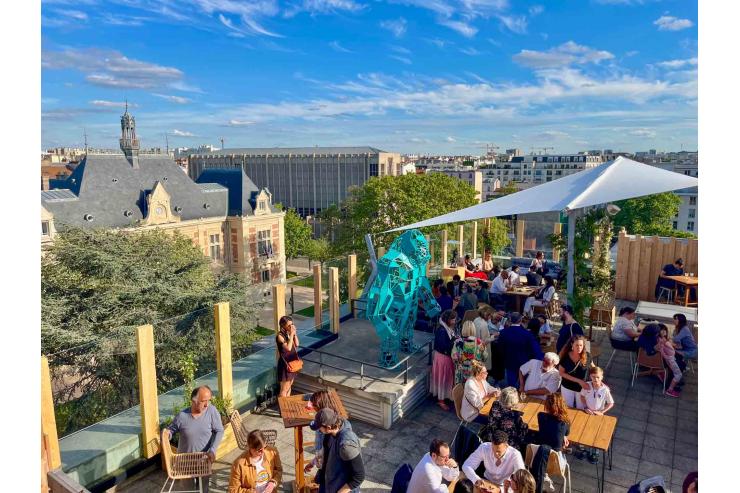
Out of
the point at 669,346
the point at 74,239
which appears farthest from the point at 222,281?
the point at 669,346

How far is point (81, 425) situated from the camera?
679cm

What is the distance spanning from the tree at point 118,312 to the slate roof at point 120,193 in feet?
76.6

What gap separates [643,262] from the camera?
1367cm

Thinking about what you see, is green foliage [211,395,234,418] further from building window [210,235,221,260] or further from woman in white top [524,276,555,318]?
building window [210,235,221,260]

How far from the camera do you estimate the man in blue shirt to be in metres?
7.66

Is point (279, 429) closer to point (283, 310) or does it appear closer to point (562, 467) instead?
point (283, 310)

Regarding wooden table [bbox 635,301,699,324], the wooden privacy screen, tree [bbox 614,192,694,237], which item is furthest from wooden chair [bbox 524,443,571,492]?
tree [bbox 614,192,694,237]

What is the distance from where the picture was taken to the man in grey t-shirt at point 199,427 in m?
6.04

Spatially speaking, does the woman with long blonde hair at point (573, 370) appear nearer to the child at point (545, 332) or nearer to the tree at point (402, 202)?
the child at point (545, 332)

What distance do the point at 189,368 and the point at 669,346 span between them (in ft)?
24.9

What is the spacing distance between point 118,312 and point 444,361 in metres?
8.59

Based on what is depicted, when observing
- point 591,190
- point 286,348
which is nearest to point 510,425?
point 286,348

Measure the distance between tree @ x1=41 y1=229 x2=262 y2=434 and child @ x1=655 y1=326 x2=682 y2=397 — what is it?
7.28 meters

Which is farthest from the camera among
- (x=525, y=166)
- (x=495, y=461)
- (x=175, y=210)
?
(x=525, y=166)
